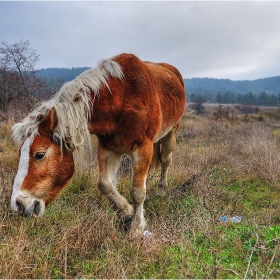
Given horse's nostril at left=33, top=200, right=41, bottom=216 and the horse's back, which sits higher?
the horse's back

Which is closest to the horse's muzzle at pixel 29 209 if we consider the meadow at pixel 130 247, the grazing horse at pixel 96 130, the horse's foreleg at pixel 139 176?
the grazing horse at pixel 96 130

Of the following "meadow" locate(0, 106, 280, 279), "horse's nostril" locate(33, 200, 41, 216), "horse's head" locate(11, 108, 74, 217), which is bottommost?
"meadow" locate(0, 106, 280, 279)

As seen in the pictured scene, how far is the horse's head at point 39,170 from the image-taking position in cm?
284

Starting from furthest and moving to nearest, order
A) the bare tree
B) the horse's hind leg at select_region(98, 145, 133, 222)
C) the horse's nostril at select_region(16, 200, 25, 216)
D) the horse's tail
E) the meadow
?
the bare tree, the horse's tail, the horse's hind leg at select_region(98, 145, 133, 222), the horse's nostril at select_region(16, 200, 25, 216), the meadow

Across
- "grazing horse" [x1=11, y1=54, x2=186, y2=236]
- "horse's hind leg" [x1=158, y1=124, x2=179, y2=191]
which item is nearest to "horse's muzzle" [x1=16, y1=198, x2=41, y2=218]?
"grazing horse" [x1=11, y1=54, x2=186, y2=236]

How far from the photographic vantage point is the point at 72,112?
3094 mm

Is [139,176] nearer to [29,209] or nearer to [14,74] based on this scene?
[29,209]

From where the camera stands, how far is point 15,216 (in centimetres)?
317

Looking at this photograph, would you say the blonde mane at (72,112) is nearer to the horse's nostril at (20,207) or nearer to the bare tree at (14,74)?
the horse's nostril at (20,207)

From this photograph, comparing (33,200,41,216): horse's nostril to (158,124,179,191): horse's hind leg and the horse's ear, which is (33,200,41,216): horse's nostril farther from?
(158,124,179,191): horse's hind leg

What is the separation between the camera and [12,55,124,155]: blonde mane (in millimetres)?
2968

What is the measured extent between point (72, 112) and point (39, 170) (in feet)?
2.25

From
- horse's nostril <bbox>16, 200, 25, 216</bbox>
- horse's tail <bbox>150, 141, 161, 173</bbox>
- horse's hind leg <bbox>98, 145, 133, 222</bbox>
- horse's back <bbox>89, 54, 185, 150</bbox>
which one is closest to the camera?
horse's nostril <bbox>16, 200, 25, 216</bbox>

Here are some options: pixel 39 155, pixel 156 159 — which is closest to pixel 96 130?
pixel 39 155
